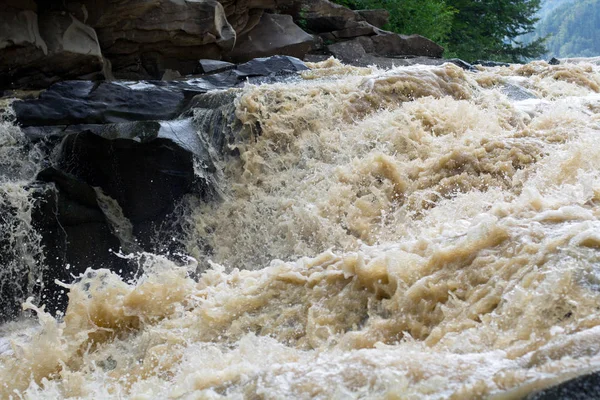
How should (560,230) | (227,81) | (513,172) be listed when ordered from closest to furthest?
(560,230), (513,172), (227,81)

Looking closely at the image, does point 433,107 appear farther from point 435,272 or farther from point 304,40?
point 304,40

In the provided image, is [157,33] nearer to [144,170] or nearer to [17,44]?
[17,44]

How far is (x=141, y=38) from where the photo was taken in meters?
10.9

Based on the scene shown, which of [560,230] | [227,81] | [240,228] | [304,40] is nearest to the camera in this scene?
[560,230]

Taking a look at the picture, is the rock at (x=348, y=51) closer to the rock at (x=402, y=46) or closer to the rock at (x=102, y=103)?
the rock at (x=402, y=46)

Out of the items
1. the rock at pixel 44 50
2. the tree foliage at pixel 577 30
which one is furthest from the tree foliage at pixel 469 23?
the tree foliage at pixel 577 30

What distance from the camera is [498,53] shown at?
22.5 meters

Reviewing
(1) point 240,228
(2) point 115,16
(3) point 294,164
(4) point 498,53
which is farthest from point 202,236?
(4) point 498,53

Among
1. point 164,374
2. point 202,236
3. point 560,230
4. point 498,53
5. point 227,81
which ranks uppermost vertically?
point 560,230

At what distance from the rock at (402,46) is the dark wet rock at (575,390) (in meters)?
13.8

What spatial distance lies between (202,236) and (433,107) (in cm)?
266

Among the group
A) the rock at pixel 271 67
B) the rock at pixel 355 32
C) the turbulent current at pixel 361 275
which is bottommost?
the rock at pixel 355 32

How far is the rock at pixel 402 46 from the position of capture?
15.2 m

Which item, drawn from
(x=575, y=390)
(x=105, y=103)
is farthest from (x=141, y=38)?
(x=575, y=390)
